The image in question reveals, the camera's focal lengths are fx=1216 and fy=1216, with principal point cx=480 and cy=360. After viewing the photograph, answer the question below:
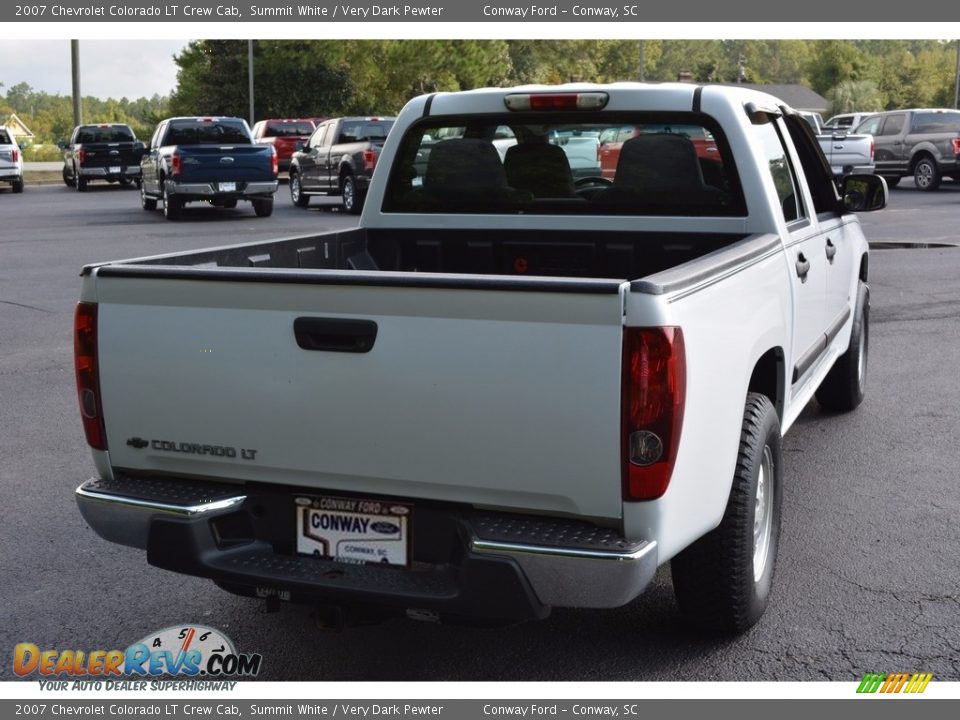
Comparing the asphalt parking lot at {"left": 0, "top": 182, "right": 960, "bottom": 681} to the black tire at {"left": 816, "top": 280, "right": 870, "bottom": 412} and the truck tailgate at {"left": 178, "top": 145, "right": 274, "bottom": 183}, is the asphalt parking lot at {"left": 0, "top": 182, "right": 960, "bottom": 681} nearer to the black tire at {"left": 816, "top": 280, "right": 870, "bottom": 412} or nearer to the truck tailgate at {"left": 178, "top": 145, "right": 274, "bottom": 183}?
the black tire at {"left": 816, "top": 280, "right": 870, "bottom": 412}

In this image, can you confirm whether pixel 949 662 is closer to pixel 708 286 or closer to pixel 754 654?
pixel 754 654

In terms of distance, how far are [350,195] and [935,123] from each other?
48.0 ft

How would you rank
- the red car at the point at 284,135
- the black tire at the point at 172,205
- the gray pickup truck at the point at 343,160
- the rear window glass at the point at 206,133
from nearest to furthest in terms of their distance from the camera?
the black tire at the point at 172,205 → the rear window glass at the point at 206,133 → the gray pickup truck at the point at 343,160 → the red car at the point at 284,135

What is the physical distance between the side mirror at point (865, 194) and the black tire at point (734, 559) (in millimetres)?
2646

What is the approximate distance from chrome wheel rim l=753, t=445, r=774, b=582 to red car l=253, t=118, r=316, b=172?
32573 mm

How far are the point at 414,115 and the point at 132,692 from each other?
3.00 metres

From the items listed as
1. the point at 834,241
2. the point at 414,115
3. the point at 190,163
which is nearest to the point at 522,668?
the point at 414,115

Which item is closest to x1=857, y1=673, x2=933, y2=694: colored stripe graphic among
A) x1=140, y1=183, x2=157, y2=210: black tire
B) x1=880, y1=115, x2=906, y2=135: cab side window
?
x1=140, y1=183, x2=157, y2=210: black tire

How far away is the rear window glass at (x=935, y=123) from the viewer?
2898 cm

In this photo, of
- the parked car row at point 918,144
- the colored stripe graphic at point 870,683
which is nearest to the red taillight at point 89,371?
the colored stripe graphic at point 870,683

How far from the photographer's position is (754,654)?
161 inches

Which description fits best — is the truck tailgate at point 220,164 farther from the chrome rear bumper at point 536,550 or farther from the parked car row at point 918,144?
the chrome rear bumper at point 536,550

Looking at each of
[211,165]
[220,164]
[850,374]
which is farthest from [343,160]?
[850,374]

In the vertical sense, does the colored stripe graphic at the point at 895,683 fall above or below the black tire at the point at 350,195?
below
